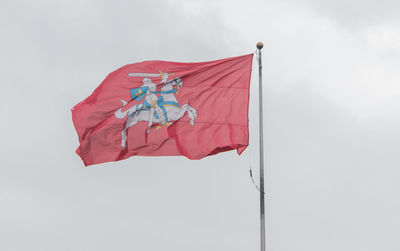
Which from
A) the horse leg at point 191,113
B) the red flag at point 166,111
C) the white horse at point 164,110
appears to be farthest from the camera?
the white horse at point 164,110

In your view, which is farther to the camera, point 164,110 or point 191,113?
point 164,110

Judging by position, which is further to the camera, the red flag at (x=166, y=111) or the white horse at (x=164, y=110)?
the white horse at (x=164, y=110)

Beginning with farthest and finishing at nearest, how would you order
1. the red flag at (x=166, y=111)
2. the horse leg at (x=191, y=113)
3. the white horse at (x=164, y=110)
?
the white horse at (x=164, y=110)
the horse leg at (x=191, y=113)
the red flag at (x=166, y=111)

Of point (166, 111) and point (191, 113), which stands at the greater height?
point (166, 111)

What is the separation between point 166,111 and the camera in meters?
28.5

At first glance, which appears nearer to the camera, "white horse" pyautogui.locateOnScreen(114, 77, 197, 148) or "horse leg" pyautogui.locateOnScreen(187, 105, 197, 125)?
"horse leg" pyautogui.locateOnScreen(187, 105, 197, 125)

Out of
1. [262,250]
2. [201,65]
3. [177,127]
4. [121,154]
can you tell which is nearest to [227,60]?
[201,65]

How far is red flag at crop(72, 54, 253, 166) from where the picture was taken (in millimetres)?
27359

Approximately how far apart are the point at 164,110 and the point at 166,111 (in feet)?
0.34

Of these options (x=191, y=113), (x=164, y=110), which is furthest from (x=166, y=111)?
(x=191, y=113)

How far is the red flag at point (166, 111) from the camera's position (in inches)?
1077

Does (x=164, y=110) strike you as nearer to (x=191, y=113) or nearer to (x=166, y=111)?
(x=166, y=111)

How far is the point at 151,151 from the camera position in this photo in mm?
28016

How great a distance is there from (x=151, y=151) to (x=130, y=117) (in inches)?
74.1
